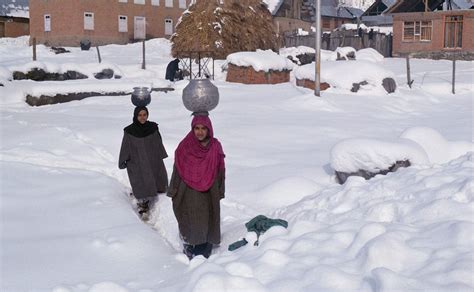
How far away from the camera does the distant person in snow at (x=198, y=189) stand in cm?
454

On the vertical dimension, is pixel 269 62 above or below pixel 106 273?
above

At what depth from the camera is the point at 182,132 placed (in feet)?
31.6

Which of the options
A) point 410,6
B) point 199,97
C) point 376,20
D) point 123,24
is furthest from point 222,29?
point 376,20

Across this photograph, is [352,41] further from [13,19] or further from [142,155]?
[142,155]

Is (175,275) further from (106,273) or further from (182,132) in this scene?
(182,132)

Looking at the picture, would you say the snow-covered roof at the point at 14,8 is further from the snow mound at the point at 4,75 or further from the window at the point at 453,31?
the snow mound at the point at 4,75

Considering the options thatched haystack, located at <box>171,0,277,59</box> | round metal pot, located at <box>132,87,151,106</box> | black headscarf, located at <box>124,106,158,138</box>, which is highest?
thatched haystack, located at <box>171,0,277,59</box>

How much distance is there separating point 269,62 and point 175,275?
14148mm

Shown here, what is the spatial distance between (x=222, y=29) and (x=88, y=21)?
1500 centimetres

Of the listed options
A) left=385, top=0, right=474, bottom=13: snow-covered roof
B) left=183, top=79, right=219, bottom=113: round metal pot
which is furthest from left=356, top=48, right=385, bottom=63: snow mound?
left=183, top=79, right=219, bottom=113: round metal pot

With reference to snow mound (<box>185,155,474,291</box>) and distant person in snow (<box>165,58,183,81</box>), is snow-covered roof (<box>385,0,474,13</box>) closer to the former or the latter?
distant person in snow (<box>165,58,183,81</box>)

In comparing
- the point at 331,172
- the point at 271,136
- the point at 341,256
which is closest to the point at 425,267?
the point at 341,256

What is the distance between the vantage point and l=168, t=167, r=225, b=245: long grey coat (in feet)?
15.3

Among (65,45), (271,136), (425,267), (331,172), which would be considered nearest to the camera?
(425,267)
